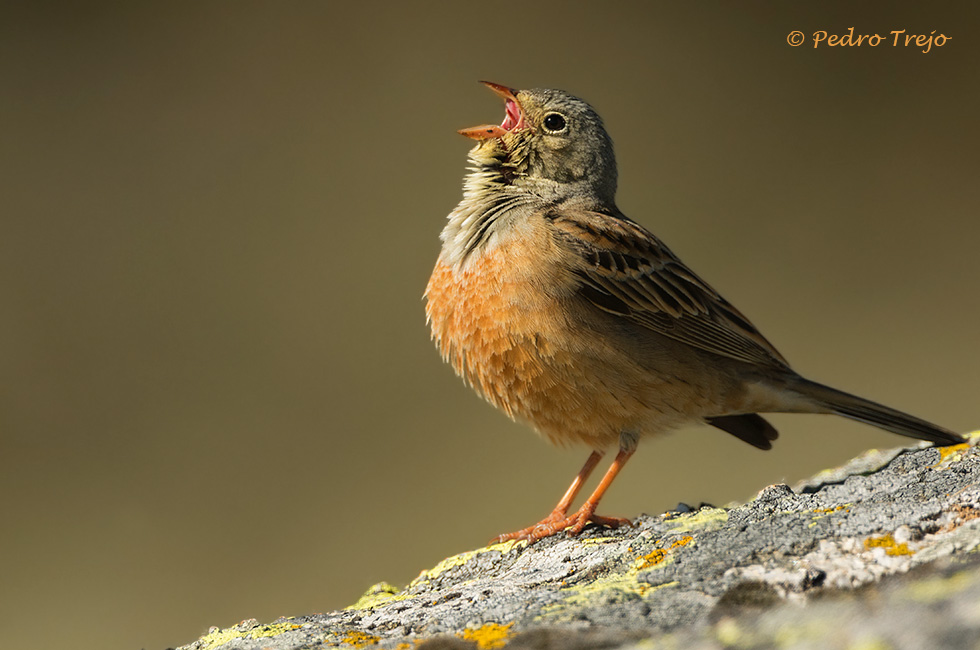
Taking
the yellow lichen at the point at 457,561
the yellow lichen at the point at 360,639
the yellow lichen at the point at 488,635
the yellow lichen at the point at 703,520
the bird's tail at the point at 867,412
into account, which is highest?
the bird's tail at the point at 867,412

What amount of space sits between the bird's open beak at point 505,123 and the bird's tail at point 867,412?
2.24 metres

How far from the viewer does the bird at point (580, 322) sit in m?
4.48

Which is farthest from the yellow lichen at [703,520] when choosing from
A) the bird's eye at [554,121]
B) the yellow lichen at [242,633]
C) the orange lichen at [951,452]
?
the bird's eye at [554,121]

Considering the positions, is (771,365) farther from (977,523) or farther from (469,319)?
(977,523)

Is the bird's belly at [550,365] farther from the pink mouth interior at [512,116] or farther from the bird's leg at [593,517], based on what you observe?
the pink mouth interior at [512,116]

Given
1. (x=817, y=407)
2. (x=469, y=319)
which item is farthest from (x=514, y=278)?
(x=817, y=407)

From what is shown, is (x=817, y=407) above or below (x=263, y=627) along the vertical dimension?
above

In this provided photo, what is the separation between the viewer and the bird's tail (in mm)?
4629

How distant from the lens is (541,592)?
2.74m

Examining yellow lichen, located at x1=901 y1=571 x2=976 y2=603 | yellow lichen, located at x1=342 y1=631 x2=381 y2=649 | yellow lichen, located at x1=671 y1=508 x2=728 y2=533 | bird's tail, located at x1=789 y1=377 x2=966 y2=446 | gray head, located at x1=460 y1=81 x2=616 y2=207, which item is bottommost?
yellow lichen, located at x1=342 y1=631 x2=381 y2=649

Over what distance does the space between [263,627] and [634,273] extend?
9.10 ft

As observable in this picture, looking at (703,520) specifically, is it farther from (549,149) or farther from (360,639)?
(549,149)

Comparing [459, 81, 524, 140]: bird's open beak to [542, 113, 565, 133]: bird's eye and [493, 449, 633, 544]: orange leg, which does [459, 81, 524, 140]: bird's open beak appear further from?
[493, 449, 633, 544]: orange leg

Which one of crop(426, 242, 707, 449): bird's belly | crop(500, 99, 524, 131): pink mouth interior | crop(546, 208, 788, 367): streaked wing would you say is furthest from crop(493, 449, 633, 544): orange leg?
crop(500, 99, 524, 131): pink mouth interior
